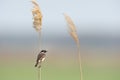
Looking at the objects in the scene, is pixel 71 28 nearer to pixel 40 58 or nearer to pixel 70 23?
pixel 70 23

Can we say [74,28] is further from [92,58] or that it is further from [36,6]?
[92,58]

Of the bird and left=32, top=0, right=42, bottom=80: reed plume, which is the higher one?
left=32, top=0, right=42, bottom=80: reed plume

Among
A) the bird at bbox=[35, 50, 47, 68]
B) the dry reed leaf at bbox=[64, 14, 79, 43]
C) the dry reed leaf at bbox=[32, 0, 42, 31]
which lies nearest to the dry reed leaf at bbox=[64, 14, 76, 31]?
the dry reed leaf at bbox=[64, 14, 79, 43]

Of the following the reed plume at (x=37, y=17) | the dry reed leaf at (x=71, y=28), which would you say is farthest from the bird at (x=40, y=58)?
the dry reed leaf at (x=71, y=28)

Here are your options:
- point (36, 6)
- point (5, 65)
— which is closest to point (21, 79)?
point (5, 65)

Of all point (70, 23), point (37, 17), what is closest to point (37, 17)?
point (37, 17)

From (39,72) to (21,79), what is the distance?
8189 mm

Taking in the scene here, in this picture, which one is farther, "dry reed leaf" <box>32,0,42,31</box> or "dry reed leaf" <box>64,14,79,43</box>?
"dry reed leaf" <box>32,0,42,31</box>

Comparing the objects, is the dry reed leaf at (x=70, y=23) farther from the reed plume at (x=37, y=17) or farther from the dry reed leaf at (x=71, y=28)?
the reed plume at (x=37, y=17)

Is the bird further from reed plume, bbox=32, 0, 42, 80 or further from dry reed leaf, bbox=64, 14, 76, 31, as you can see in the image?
dry reed leaf, bbox=64, 14, 76, 31

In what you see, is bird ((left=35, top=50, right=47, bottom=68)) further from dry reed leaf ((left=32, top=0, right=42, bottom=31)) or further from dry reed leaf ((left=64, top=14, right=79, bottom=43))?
dry reed leaf ((left=64, top=14, right=79, bottom=43))

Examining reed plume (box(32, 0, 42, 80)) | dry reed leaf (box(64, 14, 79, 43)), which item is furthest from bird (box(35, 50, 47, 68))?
dry reed leaf (box(64, 14, 79, 43))

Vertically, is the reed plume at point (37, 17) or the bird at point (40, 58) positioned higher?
the reed plume at point (37, 17)

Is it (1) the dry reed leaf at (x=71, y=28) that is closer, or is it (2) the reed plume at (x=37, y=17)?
(1) the dry reed leaf at (x=71, y=28)
